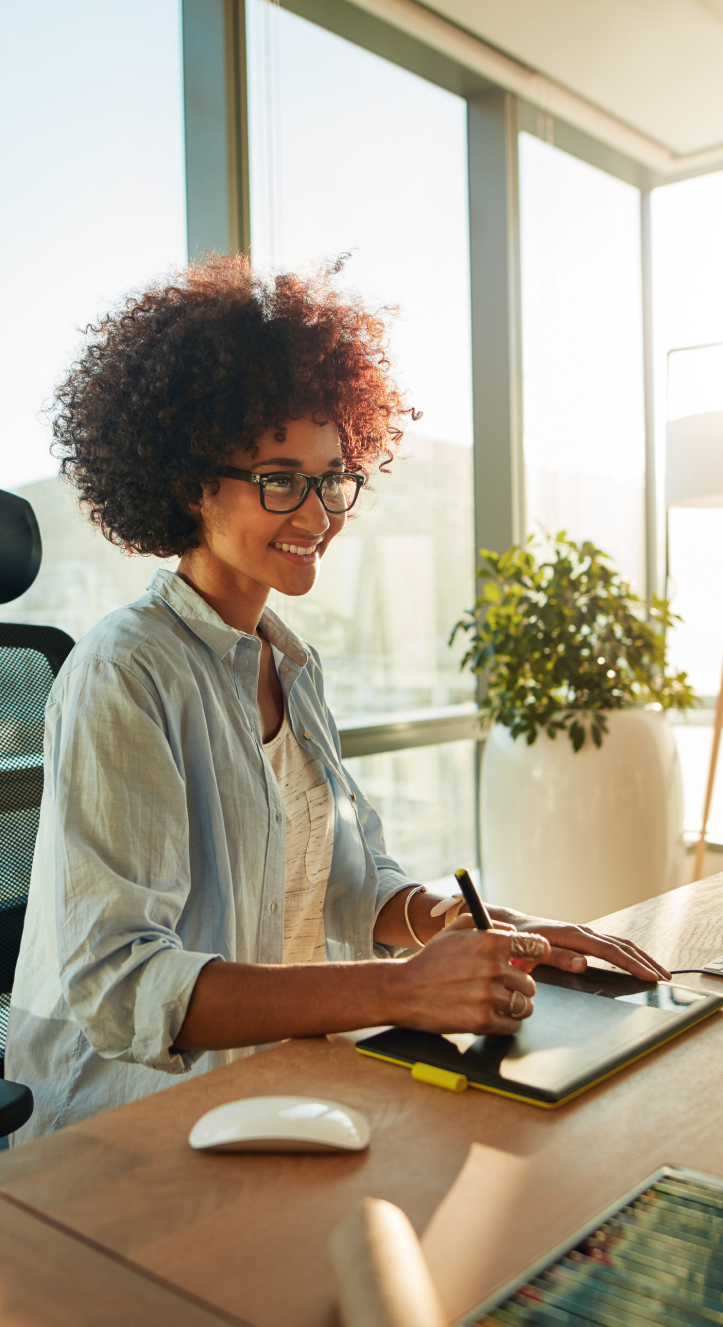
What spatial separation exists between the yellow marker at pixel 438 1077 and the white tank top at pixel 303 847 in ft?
1.71

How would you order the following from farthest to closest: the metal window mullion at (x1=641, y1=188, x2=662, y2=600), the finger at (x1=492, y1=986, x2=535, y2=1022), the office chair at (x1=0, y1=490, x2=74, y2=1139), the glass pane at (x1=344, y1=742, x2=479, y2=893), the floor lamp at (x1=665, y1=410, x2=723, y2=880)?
the metal window mullion at (x1=641, y1=188, x2=662, y2=600), the glass pane at (x1=344, y1=742, x2=479, y2=893), the floor lamp at (x1=665, y1=410, x2=723, y2=880), the office chair at (x1=0, y1=490, x2=74, y2=1139), the finger at (x1=492, y1=986, x2=535, y2=1022)

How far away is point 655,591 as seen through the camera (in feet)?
15.6

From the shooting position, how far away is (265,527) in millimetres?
1321

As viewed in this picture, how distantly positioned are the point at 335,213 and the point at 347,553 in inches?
41.0

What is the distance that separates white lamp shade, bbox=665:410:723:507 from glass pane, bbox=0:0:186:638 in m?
1.74

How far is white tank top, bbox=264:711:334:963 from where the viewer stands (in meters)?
1.33

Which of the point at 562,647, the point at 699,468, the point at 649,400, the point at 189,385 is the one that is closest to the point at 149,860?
the point at 189,385

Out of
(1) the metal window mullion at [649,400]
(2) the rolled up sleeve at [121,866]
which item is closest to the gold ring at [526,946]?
(2) the rolled up sleeve at [121,866]

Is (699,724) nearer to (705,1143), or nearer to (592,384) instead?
(592,384)

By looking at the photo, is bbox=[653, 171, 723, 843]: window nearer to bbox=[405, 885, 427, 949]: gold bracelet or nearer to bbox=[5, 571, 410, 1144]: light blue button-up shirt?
bbox=[405, 885, 427, 949]: gold bracelet

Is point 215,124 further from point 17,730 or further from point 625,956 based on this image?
point 625,956

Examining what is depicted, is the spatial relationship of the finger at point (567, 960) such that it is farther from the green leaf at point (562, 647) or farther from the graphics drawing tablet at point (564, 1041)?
the green leaf at point (562, 647)

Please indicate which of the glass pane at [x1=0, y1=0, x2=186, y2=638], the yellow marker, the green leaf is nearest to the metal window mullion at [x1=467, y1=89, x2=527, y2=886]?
the green leaf

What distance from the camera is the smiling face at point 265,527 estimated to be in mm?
1323
